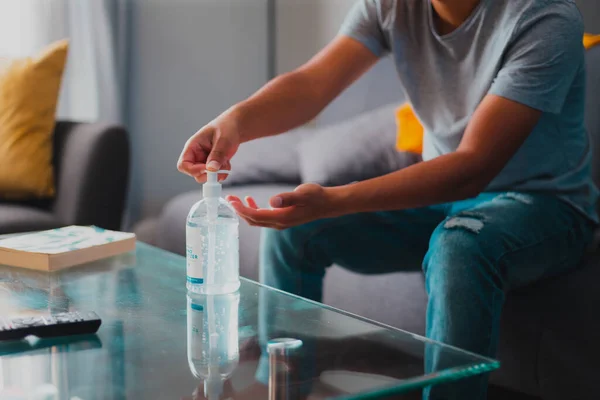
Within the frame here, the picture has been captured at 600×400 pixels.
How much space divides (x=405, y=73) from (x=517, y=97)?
0.32 metres

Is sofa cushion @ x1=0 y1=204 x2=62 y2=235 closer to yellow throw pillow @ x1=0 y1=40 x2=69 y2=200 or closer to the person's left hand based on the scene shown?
yellow throw pillow @ x1=0 y1=40 x2=69 y2=200

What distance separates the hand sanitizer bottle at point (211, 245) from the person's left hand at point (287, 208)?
33 millimetres

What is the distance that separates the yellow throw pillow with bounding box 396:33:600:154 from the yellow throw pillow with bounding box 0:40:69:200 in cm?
97

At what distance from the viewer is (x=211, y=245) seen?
1003 millimetres

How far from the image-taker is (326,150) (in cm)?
207

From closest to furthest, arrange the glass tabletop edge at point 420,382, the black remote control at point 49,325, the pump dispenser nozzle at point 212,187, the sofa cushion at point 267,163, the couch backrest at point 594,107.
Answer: the glass tabletop edge at point 420,382 → the black remote control at point 49,325 → the pump dispenser nozzle at point 212,187 → the couch backrest at point 594,107 → the sofa cushion at point 267,163

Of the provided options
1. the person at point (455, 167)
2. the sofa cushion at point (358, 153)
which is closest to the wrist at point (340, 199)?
the person at point (455, 167)

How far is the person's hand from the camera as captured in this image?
1.10m

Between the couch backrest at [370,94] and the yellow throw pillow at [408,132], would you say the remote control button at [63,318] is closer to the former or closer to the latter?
the yellow throw pillow at [408,132]

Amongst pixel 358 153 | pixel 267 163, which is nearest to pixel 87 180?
pixel 267 163

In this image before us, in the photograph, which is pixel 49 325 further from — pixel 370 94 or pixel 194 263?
pixel 370 94

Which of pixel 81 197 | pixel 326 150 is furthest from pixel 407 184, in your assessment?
pixel 81 197

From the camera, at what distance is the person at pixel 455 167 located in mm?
1044

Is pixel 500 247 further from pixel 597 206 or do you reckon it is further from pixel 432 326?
pixel 597 206
